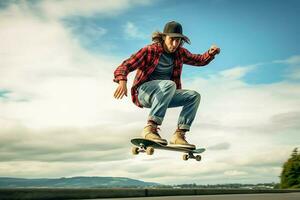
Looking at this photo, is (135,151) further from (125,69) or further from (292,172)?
(292,172)

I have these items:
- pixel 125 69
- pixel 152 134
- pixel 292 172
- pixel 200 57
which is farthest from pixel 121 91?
pixel 292 172

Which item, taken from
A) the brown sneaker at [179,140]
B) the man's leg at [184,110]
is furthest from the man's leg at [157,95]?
the brown sneaker at [179,140]

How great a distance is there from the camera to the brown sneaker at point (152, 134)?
8555 mm

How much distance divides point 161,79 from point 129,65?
2.76 feet

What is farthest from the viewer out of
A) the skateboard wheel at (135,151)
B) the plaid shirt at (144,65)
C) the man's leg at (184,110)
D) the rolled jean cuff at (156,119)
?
the man's leg at (184,110)

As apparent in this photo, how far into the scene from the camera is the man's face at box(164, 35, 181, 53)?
8.65 metres

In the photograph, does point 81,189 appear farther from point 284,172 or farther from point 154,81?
point 284,172

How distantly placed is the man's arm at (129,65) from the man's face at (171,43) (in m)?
0.45

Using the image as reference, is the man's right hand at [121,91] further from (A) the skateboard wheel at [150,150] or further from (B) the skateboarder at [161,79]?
(A) the skateboard wheel at [150,150]

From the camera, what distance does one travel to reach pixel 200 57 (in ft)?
31.7

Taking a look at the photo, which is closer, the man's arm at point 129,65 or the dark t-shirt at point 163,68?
the man's arm at point 129,65

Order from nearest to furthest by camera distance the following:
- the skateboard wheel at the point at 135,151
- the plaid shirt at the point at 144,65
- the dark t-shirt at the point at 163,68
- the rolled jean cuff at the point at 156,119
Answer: the plaid shirt at the point at 144,65, the rolled jean cuff at the point at 156,119, the skateboard wheel at the point at 135,151, the dark t-shirt at the point at 163,68

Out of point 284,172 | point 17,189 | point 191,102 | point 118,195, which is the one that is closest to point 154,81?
point 191,102

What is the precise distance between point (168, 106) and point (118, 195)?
217cm
